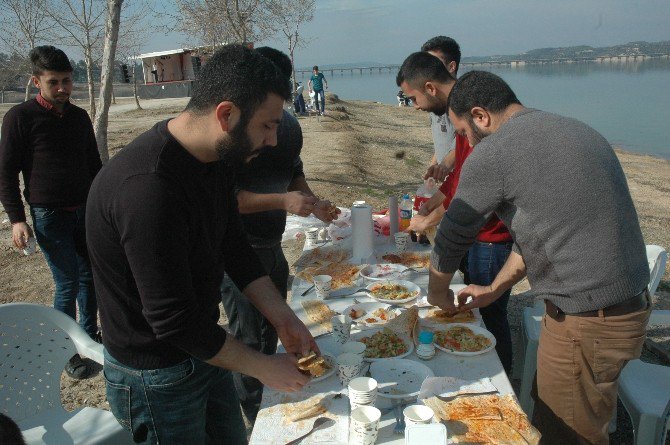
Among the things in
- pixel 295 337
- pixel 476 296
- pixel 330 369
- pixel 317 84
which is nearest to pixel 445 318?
pixel 476 296

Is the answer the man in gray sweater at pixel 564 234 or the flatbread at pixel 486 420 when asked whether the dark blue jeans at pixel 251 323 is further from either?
the flatbread at pixel 486 420

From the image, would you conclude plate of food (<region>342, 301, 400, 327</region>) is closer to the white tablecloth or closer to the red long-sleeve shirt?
the white tablecloth

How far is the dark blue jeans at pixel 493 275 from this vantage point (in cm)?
298

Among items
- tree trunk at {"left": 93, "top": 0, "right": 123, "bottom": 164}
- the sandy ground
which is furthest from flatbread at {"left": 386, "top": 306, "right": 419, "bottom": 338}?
tree trunk at {"left": 93, "top": 0, "right": 123, "bottom": 164}

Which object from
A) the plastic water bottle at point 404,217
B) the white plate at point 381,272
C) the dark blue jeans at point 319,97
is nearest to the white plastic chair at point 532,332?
the white plate at point 381,272

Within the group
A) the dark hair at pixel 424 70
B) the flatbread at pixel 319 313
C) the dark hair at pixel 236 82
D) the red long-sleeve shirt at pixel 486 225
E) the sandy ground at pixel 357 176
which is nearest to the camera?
the dark hair at pixel 236 82

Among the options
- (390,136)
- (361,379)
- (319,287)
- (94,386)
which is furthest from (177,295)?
(390,136)

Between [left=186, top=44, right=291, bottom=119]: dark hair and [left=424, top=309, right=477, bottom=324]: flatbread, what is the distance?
146 cm

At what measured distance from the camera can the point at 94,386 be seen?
137 inches

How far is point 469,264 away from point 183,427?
2018mm

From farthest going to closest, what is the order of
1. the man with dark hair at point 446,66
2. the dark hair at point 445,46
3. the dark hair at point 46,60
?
the dark hair at point 445,46, the man with dark hair at point 446,66, the dark hair at point 46,60

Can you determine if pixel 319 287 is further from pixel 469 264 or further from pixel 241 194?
pixel 469 264

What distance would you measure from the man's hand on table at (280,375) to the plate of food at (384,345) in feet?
1.49

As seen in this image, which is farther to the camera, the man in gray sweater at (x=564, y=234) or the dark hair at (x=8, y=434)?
the man in gray sweater at (x=564, y=234)
